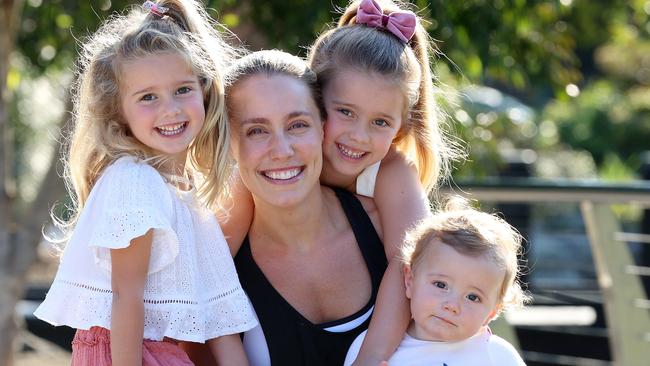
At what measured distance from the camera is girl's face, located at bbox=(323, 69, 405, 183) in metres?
2.60

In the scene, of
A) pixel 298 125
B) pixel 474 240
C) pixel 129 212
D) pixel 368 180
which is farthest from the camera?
pixel 368 180

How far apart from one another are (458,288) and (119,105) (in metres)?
0.85

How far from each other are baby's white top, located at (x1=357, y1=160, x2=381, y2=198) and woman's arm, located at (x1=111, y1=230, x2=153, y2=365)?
62 centimetres

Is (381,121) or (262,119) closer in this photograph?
(262,119)

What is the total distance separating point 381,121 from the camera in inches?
105

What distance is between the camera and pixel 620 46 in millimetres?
15359

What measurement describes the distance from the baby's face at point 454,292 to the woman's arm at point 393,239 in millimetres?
68

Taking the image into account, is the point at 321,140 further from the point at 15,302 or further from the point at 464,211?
the point at 15,302

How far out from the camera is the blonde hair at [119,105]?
2.43 metres

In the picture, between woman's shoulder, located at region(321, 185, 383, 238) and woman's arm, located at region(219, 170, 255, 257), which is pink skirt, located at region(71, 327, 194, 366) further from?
woman's shoulder, located at region(321, 185, 383, 238)

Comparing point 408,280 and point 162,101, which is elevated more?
point 162,101

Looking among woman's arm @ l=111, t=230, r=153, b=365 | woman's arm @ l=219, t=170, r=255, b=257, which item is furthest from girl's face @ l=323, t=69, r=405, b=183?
woman's arm @ l=111, t=230, r=153, b=365

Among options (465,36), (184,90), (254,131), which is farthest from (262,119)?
(465,36)

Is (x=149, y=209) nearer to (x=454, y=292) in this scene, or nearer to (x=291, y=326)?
(x=291, y=326)
